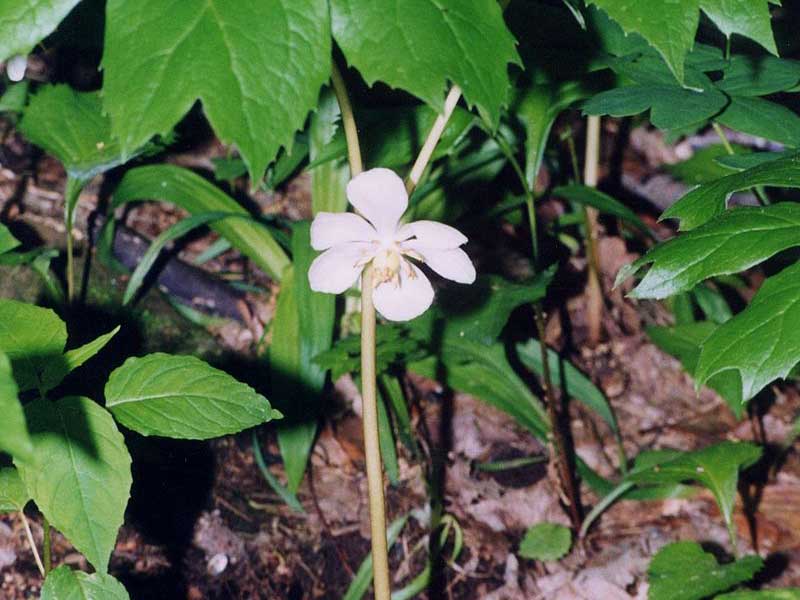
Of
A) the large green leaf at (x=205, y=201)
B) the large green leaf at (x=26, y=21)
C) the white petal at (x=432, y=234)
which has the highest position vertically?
the large green leaf at (x=26, y=21)

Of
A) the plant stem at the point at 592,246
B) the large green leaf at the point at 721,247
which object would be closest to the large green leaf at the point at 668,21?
the large green leaf at the point at 721,247

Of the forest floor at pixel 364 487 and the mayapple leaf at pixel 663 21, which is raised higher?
the mayapple leaf at pixel 663 21

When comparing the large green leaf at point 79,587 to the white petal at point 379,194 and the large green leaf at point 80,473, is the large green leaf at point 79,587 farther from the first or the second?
the white petal at point 379,194

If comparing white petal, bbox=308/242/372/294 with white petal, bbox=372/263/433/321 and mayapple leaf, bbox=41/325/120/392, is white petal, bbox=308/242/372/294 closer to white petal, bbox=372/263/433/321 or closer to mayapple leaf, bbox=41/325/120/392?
white petal, bbox=372/263/433/321

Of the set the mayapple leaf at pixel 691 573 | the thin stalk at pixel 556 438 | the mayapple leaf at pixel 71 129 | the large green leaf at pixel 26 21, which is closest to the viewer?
the large green leaf at pixel 26 21

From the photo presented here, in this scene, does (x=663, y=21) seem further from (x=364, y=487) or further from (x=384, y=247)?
(x=364, y=487)

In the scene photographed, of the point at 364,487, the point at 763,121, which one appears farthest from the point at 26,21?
the point at 364,487

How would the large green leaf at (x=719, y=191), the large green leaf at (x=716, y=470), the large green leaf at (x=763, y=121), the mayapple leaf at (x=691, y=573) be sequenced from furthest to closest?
the large green leaf at (x=716, y=470), the mayapple leaf at (x=691, y=573), the large green leaf at (x=763, y=121), the large green leaf at (x=719, y=191)

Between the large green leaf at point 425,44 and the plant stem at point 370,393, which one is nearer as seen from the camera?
the large green leaf at point 425,44
